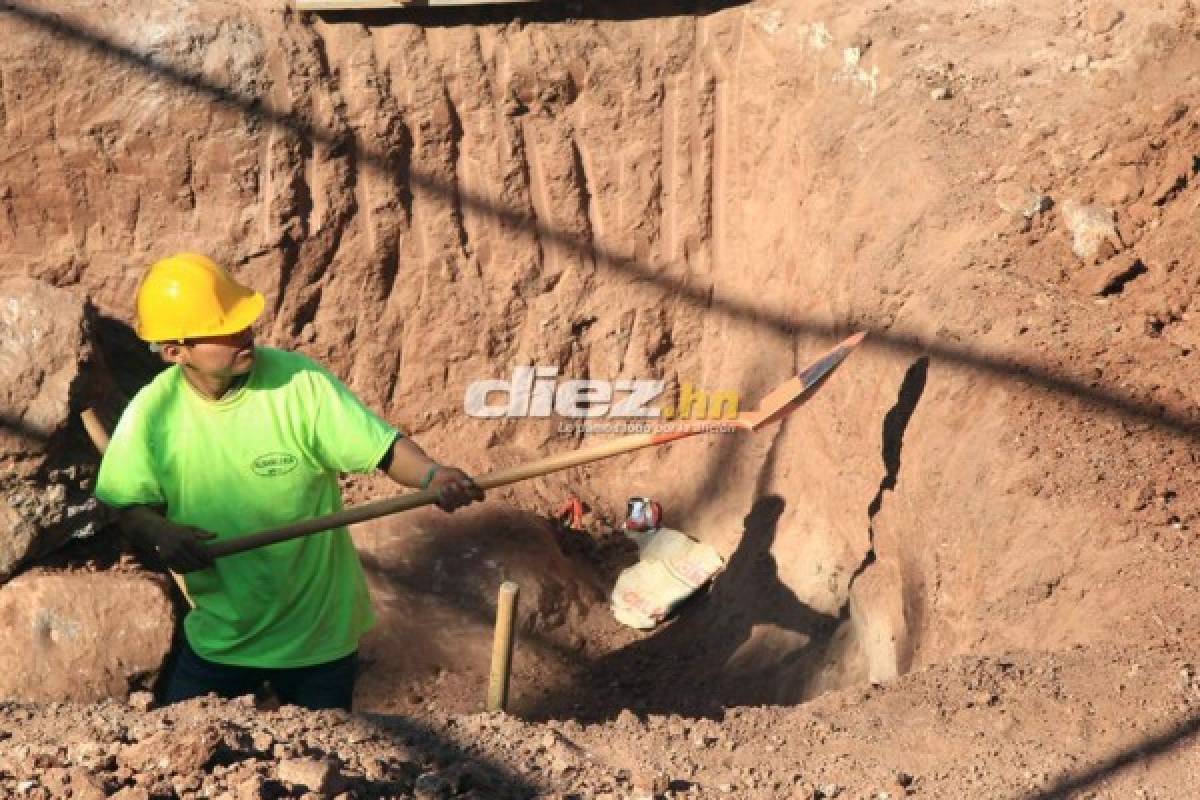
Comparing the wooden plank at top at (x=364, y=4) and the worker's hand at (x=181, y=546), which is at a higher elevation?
the wooden plank at top at (x=364, y=4)

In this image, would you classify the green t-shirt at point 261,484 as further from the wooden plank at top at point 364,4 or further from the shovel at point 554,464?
the wooden plank at top at point 364,4

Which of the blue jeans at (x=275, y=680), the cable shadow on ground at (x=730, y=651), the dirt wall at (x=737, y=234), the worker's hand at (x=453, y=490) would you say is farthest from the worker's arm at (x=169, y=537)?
the cable shadow on ground at (x=730, y=651)

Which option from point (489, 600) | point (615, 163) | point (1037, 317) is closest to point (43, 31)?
point (615, 163)

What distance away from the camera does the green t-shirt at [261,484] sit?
13.3 feet

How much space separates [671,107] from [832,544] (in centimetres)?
242

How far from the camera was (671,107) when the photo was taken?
24.3ft

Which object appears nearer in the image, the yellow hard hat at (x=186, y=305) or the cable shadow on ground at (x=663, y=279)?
the yellow hard hat at (x=186, y=305)

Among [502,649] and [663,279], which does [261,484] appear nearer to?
[502,649]

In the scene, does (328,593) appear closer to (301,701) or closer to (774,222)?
(301,701)

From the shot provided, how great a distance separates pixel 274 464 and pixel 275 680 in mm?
678

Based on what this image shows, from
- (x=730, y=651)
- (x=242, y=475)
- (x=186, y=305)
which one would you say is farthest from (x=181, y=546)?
(x=730, y=651)

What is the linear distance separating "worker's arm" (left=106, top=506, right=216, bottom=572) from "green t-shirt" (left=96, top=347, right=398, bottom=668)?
1.8 inches

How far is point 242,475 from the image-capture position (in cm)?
414

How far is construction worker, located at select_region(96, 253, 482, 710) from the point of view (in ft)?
13.2
